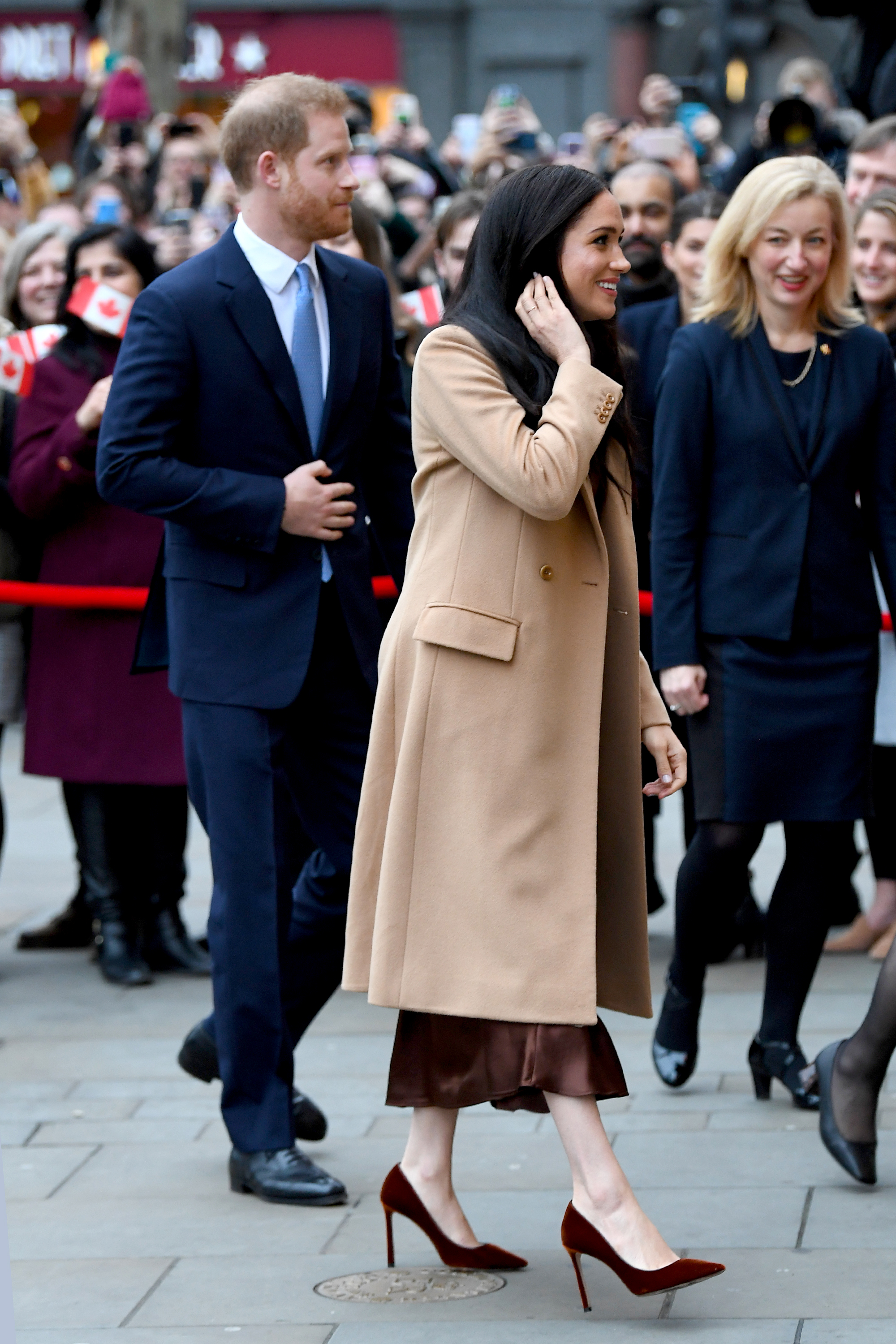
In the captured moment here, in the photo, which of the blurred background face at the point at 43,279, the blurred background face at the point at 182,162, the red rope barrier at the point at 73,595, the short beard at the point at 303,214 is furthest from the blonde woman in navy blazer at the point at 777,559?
the blurred background face at the point at 182,162

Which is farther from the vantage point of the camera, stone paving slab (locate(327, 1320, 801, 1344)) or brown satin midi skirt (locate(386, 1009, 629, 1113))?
brown satin midi skirt (locate(386, 1009, 629, 1113))

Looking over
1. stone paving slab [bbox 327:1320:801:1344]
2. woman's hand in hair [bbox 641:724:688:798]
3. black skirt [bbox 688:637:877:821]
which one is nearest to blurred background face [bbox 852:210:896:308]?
black skirt [bbox 688:637:877:821]

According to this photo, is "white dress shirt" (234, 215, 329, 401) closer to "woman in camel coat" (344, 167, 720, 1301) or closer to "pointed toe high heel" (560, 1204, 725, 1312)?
"woman in camel coat" (344, 167, 720, 1301)

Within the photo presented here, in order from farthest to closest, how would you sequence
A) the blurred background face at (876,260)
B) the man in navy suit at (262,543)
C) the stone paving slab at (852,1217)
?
the blurred background face at (876,260) → the man in navy suit at (262,543) → the stone paving slab at (852,1217)

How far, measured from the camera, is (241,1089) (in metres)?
4.47

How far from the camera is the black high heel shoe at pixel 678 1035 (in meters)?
5.14

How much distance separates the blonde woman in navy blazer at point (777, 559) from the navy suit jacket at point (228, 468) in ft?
2.84

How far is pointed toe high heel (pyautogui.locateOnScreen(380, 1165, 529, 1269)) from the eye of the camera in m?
3.85

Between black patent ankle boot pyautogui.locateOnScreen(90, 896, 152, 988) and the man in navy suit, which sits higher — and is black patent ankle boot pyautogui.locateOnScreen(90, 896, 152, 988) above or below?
below

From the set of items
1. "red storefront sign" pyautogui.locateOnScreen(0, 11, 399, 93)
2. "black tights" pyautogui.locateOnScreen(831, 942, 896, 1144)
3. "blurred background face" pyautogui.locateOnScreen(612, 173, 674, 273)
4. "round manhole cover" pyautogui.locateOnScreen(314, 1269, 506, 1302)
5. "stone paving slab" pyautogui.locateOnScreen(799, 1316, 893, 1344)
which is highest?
"red storefront sign" pyautogui.locateOnScreen(0, 11, 399, 93)

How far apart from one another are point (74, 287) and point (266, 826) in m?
2.78

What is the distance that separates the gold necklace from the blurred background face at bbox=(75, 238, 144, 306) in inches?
96.9

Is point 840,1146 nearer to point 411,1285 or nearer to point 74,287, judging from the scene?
point 411,1285

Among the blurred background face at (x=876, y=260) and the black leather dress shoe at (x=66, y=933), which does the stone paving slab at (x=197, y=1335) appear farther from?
the blurred background face at (x=876, y=260)
